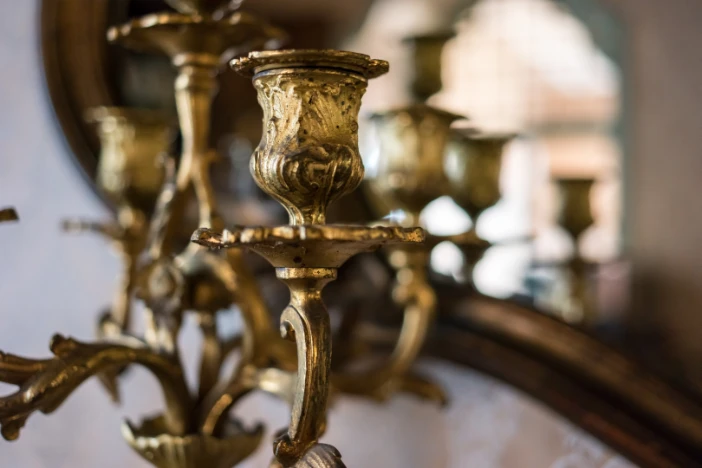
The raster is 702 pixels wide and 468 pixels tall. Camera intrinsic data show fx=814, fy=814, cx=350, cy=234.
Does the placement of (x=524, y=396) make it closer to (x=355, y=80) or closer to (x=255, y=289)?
(x=255, y=289)

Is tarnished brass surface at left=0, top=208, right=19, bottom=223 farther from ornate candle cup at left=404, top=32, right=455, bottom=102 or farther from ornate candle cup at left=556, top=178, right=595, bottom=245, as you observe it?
ornate candle cup at left=556, top=178, right=595, bottom=245

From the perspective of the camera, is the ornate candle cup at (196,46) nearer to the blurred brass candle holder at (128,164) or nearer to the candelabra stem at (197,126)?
the candelabra stem at (197,126)

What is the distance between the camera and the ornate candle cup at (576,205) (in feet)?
3.06

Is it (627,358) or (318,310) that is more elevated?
(318,310)

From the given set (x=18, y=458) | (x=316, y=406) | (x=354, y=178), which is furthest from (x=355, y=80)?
(x=18, y=458)

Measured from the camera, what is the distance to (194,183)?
0.62 metres

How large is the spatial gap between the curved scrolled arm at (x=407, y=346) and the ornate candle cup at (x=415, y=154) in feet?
0.17

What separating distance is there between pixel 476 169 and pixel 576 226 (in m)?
0.24

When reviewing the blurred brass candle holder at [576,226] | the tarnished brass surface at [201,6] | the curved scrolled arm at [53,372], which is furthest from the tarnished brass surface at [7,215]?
the blurred brass candle holder at [576,226]

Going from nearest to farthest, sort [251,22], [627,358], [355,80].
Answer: [355,80]
[251,22]
[627,358]

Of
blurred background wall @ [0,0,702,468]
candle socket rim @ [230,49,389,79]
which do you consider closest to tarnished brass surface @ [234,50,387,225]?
candle socket rim @ [230,49,389,79]

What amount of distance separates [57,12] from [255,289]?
579 mm

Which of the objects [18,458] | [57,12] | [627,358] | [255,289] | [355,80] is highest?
[57,12]

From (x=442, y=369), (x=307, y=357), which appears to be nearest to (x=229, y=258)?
(x=307, y=357)
